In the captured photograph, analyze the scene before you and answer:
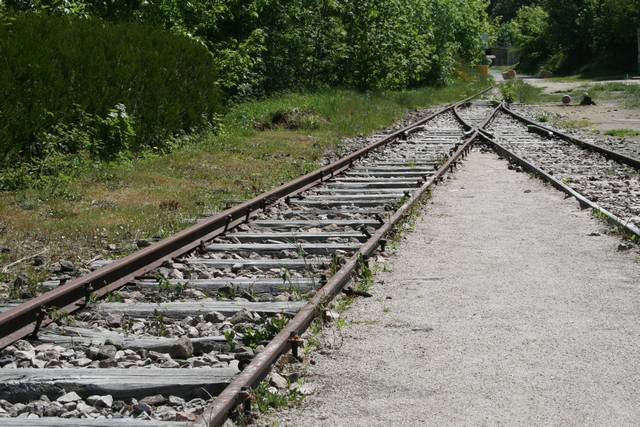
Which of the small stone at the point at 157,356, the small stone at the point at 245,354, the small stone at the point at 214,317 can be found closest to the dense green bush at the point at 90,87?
the small stone at the point at 214,317

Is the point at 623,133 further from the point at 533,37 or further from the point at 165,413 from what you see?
the point at 533,37

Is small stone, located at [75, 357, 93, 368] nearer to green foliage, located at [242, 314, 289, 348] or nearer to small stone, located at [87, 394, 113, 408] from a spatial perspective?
small stone, located at [87, 394, 113, 408]

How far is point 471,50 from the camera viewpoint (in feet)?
215

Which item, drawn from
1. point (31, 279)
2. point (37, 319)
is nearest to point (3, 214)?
point (31, 279)

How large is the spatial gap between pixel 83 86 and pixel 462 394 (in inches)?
Answer: 399

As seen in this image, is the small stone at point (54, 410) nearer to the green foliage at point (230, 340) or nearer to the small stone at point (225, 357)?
the small stone at point (225, 357)

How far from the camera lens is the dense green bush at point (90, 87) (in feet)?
38.2

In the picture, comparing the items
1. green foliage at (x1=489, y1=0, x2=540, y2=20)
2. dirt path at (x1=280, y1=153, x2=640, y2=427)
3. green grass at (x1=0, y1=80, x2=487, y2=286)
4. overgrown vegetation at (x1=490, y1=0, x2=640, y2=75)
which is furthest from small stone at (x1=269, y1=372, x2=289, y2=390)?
green foliage at (x1=489, y1=0, x2=540, y2=20)

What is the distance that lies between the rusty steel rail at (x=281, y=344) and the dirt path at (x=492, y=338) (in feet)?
0.69

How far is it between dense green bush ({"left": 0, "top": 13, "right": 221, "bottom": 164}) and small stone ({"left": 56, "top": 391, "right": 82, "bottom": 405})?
7.49m

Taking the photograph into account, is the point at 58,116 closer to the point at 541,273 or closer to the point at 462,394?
the point at 541,273

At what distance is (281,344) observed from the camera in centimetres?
474

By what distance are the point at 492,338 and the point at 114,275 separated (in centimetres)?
273

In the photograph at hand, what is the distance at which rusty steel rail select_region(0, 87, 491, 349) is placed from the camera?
17.3 ft
